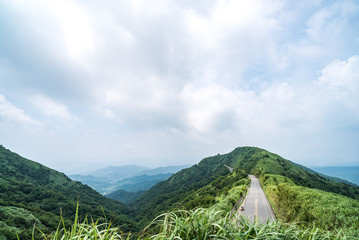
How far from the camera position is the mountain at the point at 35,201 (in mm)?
39781

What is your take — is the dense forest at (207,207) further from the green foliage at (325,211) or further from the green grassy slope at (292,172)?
the green grassy slope at (292,172)

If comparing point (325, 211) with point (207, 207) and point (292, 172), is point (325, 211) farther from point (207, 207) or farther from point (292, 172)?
point (292, 172)

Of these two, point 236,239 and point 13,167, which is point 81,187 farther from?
point 236,239

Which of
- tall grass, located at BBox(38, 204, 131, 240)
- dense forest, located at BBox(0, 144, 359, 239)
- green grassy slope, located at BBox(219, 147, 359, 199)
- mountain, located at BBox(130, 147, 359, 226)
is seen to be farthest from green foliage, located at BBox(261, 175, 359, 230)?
green grassy slope, located at BBox(219, 147, 359, 199)

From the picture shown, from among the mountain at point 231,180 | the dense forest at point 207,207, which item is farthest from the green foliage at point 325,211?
the mountain at point 231,180

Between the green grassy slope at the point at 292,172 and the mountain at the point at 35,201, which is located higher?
the green grassy slope at the point at 292,172

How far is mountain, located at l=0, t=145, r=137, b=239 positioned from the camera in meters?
39.8

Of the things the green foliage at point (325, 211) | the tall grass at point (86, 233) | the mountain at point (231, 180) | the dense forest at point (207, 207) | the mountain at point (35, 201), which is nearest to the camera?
the tall grass at point (86, 233)

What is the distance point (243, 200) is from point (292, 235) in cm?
2420

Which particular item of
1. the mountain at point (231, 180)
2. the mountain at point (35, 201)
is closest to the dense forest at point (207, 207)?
the mountain at point (35, 201)

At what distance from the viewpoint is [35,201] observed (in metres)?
66.8

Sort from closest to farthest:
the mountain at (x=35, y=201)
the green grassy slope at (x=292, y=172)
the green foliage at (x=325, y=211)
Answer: the green foliage at (x=325, y=211) → the mountain at (x=35, y=201) → the green grassy slope at (x=292, y=172)

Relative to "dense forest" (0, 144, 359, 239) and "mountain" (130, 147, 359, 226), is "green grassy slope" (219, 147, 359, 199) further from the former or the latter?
"dense forest" (0, 144, 359, 239)

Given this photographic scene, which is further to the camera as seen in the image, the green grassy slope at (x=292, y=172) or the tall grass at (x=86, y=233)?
the green grassy slope at (x=292, y=172)
